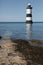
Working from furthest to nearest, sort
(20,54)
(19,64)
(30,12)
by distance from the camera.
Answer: (30,12) < (20,54) < (19,64)

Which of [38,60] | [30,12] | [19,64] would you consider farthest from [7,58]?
[30,12]

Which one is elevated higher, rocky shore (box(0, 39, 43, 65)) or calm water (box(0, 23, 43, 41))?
rocky shore (box(0, 39, 43, 65))

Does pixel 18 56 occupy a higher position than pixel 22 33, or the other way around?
pixel 18 56

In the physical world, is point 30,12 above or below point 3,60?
below

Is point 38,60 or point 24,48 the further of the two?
point 24,48

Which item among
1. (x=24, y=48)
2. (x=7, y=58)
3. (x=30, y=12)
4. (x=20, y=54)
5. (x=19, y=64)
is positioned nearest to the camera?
(x=19, y=64)

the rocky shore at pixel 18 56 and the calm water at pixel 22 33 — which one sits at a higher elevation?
the rocky shore at pixel 18 56

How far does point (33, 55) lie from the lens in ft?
14.2

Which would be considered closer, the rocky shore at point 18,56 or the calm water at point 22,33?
the rocky shore at point 18,56

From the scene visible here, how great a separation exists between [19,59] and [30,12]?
3454 centimetres

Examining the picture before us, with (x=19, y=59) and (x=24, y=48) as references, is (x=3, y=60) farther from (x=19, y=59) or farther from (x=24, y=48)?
(x=24, y=48)

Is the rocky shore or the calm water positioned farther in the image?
the calm water

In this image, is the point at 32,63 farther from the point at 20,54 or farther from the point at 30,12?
the point at 30,12

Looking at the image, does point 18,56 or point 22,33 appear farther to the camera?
point 22,33
